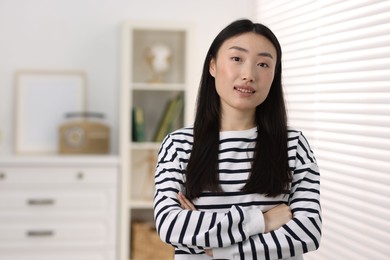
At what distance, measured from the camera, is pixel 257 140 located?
1.69 meters

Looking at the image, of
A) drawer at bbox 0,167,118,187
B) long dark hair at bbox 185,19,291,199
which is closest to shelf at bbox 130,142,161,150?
drawer at bbox 0,167,118,187

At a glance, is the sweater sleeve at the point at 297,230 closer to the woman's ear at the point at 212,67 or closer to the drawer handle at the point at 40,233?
the woman's ear at the point at 212,67

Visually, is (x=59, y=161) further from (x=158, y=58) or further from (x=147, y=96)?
(x=158, y=58)

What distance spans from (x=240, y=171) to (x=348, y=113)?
1.13 meters

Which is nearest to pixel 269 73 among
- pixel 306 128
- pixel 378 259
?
pixel 378 259

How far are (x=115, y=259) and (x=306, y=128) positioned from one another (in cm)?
148

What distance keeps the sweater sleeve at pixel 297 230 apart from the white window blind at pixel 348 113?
2.42 feet

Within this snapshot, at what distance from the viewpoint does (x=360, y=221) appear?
100 inches

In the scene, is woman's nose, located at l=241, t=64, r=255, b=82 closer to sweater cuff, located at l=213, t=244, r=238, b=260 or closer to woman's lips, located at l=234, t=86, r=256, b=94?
woman's lips, located at l=234, t=86, r=256, b=94

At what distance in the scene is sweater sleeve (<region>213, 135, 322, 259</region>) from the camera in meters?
1.56

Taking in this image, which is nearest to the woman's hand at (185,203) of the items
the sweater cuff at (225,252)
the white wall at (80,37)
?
the sweater cuff at (225,252)

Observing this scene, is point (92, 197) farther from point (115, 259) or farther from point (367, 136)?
point (367, 136)

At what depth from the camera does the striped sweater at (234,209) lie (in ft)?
5.10

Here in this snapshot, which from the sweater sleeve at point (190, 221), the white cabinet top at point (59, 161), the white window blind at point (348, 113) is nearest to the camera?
the sweater sleeve at point (190, 221)
